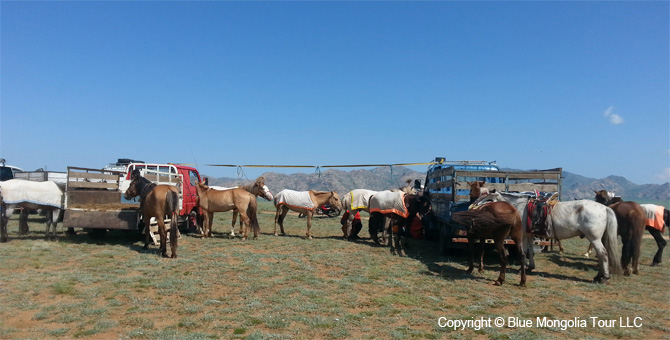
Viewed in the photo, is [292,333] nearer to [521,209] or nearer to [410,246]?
[521,209]

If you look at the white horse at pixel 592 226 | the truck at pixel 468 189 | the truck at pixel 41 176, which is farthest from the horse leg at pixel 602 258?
the truck at pixel 41 176

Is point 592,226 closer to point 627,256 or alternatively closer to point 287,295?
point 627,256

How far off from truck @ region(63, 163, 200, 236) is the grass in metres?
0.71

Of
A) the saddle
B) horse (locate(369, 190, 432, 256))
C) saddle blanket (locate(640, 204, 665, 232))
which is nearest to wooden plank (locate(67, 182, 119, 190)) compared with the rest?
horse (locate(369, 190, 432, 256))

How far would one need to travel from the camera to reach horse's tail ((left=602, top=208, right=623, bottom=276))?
27.1 feet

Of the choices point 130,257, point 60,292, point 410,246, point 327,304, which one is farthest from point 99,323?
point 410,246

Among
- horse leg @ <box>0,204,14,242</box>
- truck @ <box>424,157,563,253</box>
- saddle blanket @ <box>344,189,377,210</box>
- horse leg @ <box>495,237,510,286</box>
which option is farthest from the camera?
saddle blanket @ <box>344,189,377,210</box>

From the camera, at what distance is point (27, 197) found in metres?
10.7

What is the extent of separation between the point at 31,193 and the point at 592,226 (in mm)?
14341

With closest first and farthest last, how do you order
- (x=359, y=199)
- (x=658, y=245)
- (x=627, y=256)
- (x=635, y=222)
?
1. (x=627, y=256)
2. (x=635, y=222)
3. (x=658, y=245)
4. (x=359, y=199)

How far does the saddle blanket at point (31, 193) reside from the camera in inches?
417

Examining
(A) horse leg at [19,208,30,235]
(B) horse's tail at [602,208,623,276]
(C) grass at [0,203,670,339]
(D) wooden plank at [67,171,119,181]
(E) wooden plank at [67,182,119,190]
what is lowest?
(C) grass at [0,203,670,339]

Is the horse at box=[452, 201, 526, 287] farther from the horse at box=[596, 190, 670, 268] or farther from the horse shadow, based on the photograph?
the horse at box=[596, 190, 670, 268]
